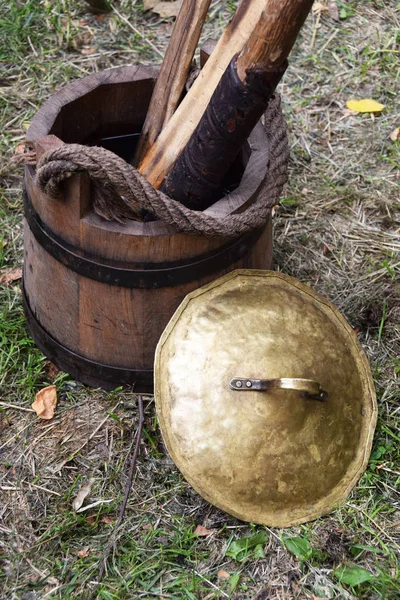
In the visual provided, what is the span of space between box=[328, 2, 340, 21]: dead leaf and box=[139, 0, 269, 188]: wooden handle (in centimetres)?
229

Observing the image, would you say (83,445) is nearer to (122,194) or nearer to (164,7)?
(122,194)

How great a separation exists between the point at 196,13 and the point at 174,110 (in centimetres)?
32

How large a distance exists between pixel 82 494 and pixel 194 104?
4.33ft

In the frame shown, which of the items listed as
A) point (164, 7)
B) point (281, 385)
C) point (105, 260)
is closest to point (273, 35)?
point (105, 260)

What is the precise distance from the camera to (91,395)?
286 centimetres

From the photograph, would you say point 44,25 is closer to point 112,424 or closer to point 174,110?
point 174,110

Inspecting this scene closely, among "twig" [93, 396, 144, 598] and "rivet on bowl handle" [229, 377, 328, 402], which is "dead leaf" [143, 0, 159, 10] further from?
"rivet on bowl handle" [229, 377, 328, 402]

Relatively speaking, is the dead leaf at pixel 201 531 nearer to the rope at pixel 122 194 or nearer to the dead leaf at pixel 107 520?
the dead leaf at pixel 107 520

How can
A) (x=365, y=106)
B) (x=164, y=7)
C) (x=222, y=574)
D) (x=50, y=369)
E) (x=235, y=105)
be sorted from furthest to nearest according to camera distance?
(x=164, y=7)
(x=365, y=106)
(x=50, y=369)
(x=222, y=574)
(x=235, y=105)

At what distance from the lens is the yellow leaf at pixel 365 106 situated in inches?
160

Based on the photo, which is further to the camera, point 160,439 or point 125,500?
point 160,439

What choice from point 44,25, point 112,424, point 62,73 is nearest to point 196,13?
point 112,424

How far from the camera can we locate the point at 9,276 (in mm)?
3299

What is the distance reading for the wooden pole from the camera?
2.10m
